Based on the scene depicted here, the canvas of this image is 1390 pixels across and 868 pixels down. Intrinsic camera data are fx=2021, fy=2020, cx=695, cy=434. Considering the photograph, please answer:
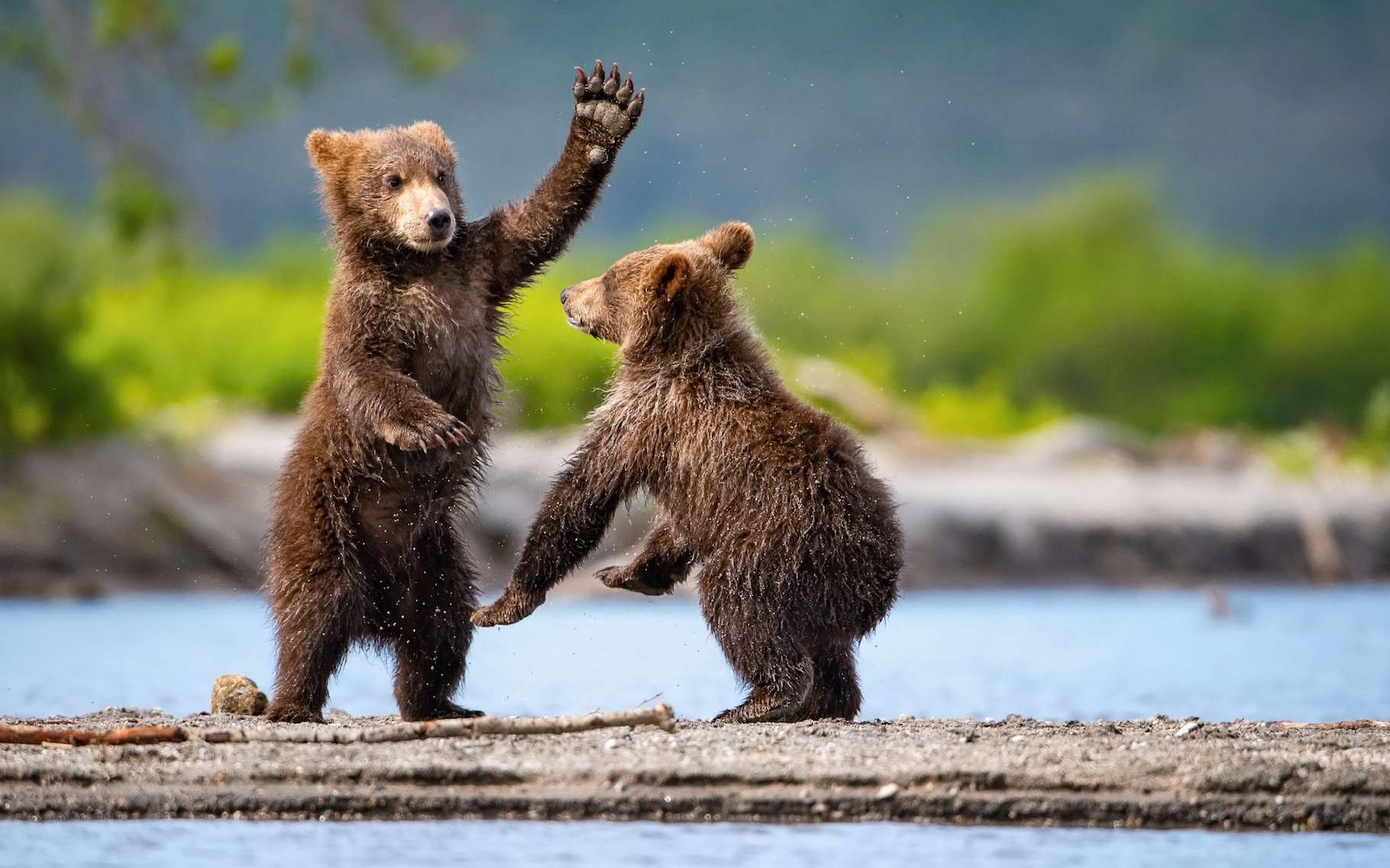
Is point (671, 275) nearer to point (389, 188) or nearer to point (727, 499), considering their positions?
point (727, 499)

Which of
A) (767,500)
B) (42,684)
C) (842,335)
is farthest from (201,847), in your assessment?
(842,335)

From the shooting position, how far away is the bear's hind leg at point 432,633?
23.5 feet

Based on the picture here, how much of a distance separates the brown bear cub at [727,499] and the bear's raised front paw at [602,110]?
455mm

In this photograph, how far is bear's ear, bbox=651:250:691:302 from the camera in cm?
712

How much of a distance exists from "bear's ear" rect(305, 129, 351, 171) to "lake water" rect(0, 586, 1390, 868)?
1.69 metres

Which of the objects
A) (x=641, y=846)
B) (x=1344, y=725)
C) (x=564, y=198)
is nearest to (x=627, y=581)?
(x=564, y=198)

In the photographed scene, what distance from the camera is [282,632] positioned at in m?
6.95

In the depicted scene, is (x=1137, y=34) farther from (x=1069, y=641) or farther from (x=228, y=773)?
(x=228, y=773)

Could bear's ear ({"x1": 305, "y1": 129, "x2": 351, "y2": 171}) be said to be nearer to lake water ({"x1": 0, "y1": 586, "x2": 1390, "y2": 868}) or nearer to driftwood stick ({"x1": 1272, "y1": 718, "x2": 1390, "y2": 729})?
lake water ({"x1": 0, "y1": 586, "x2": 1390, "y2": 868})

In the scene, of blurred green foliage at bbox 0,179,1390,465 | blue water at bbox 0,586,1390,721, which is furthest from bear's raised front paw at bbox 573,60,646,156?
blurred green foliage at bbox 0,179,1390,465

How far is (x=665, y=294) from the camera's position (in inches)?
282

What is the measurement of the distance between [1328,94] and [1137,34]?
5882mm

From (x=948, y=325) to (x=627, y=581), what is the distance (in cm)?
2568

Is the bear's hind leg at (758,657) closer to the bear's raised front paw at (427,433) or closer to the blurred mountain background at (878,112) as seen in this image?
the bear's raised front paw at (427,433)
